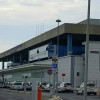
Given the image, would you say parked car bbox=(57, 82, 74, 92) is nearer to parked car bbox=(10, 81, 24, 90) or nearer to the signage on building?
parked car bbox=(10, 81, 24, 90)

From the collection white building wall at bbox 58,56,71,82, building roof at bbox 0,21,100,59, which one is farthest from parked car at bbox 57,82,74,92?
building roof at bbox 0,21,100,59

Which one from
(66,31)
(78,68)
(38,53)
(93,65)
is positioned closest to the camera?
(93,65)

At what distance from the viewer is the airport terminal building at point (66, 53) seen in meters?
64.3

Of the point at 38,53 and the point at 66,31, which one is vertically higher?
the point at 66,31

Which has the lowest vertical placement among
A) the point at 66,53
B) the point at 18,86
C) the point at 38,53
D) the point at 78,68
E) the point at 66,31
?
the point at 18,86

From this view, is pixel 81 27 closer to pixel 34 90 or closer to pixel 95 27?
pixel 95 27

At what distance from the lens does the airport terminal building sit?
6431 centimetres

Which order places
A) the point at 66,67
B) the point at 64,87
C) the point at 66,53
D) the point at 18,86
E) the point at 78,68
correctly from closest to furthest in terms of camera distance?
1. the point at 64,87
2. the point at 78,68
3. the point at 18,86
4. the point at 66,67
5. the point at 66,53

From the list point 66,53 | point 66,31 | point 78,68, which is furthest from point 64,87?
point 66,53

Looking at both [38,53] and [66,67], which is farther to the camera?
[38,53]

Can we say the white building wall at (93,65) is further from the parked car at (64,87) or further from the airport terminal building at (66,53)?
the parked car at (64,87)

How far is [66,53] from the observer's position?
7606 cm

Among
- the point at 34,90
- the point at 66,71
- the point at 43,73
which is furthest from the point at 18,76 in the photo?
the point at 34,90

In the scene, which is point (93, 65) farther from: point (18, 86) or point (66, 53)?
point (18, 86)
